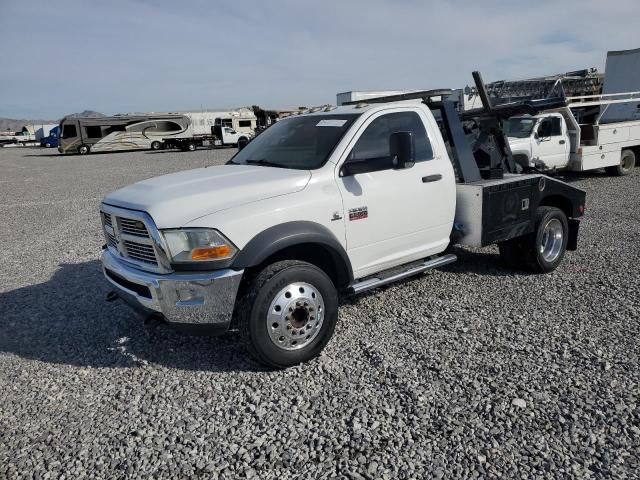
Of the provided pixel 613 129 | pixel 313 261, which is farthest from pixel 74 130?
pixel 313 261

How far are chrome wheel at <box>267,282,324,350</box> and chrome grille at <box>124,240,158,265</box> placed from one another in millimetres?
933

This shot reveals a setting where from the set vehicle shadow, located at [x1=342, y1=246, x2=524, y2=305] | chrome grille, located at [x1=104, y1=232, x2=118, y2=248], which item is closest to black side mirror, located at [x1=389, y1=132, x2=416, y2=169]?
vehicle shadow, located at [x1=342, y1=246, x2=524, y2=305]

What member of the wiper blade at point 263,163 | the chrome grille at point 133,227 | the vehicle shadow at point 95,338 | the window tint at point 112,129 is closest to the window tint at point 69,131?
the window tint at point 112,129

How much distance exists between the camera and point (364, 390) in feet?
10.9

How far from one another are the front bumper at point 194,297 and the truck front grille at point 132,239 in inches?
6.7

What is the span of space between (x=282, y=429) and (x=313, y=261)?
1.44 m

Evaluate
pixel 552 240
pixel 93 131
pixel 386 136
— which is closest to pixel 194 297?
pixel 386 136

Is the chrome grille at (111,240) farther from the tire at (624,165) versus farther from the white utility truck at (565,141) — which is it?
the tire at (624,165)

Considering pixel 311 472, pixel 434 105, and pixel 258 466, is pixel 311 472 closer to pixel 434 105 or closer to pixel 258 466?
pixel 258 466

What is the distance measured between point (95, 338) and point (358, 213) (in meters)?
2.64

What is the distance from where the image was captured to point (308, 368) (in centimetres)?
365

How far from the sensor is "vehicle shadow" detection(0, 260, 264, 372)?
3875 millimetres

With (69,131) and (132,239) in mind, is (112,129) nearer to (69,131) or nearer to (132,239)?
(69,131)

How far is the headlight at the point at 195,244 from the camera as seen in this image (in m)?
3.25
